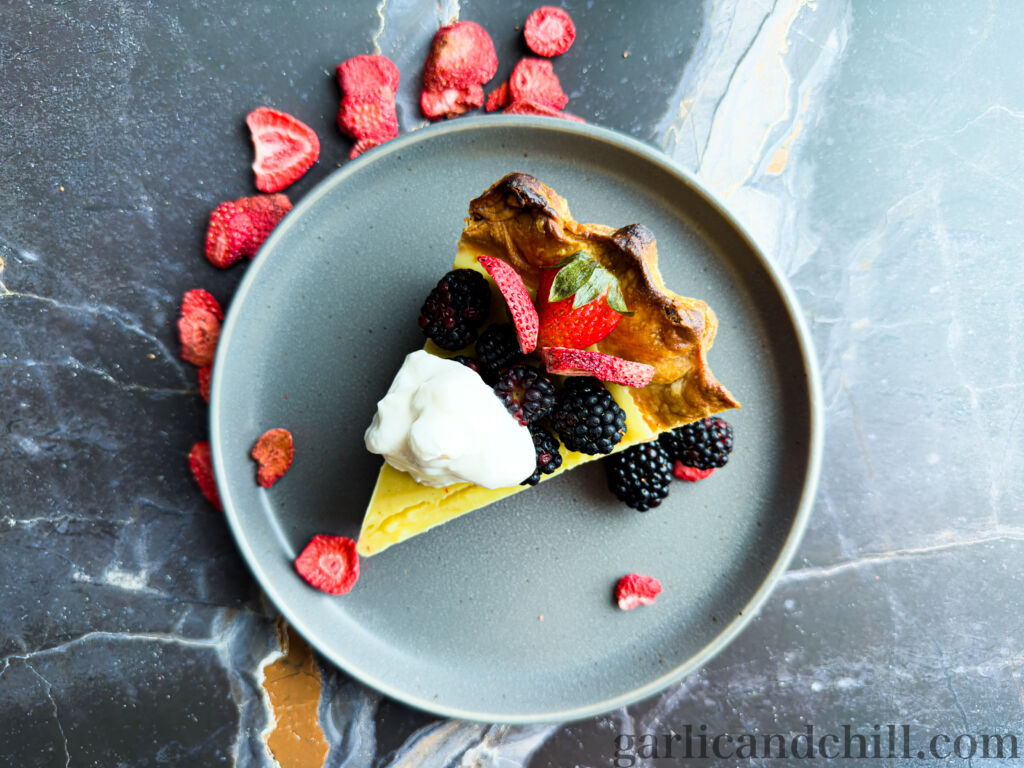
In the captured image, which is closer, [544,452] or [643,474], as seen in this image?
[544,452]

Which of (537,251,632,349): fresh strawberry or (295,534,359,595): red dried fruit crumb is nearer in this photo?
(537,251,632,349): fresh strawberry

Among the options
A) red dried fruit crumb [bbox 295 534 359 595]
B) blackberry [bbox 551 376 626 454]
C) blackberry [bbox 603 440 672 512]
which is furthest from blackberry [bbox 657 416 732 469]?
red dried fruit crumb [bbox 295 534 359 595]

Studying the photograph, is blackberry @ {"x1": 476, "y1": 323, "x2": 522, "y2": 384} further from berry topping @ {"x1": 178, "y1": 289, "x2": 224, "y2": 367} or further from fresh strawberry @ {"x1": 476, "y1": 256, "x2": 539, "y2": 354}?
berry topping @ {"x1": 178, "y1": 289, "x2": 224, "y2": 367}

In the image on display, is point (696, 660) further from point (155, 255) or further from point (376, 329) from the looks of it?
point (155, 255)

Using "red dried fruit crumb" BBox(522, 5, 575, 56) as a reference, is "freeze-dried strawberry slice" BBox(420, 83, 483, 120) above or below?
below

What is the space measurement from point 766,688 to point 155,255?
2650 mm

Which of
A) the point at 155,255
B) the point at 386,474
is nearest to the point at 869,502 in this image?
the point at 386,474

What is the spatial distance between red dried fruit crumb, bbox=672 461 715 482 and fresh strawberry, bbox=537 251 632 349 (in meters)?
0.62

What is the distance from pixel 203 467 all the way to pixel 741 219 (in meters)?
2.01

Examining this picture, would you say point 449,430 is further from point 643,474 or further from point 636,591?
point 636,591

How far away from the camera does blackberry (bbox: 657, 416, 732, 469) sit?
2006 mm

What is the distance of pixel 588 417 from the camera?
5.69 ft

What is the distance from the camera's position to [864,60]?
2281 mm

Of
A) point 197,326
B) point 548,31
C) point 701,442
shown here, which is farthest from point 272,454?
point 548,31
